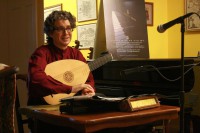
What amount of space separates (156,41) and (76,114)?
11.1 ft

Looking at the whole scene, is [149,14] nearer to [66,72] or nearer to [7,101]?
[66,72]

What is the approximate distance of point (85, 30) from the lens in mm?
4723

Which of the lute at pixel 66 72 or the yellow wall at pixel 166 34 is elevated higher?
the yellow wall at pixel 166 34

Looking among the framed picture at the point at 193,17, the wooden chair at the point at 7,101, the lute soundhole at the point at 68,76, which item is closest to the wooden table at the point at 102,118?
the wooden chair at the point at 7,101

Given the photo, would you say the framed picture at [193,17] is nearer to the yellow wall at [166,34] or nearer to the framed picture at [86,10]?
the yellow wall at [166,34]

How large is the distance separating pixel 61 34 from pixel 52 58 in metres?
0.17

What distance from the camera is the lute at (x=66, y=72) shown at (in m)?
2.04

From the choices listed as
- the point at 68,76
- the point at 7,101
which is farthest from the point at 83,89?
the point at 7,101

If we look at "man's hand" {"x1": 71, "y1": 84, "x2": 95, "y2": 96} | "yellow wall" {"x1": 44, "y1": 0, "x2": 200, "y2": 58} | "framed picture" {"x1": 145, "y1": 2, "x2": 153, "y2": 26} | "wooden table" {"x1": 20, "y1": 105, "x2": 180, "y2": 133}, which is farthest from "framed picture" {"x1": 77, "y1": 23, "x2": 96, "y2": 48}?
"wooden table" {"x1": 20, "y1": 105, "x2": 180, "y2": 133}

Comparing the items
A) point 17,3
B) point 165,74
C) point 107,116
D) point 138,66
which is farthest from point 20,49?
point 107,116

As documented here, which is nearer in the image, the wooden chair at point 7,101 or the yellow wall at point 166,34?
the wooden chair at point 7,101

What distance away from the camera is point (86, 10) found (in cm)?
462

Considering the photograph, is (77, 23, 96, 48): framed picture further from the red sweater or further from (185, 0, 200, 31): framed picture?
the red sweater

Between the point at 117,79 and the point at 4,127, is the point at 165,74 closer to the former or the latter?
the point at 117,79
